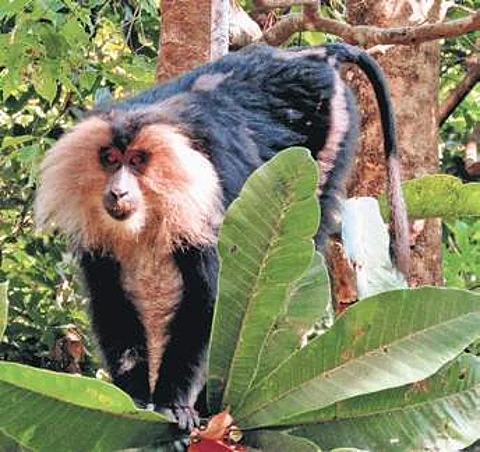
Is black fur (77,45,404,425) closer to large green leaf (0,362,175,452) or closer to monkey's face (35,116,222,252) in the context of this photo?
monkey's face (35,116,222,252)

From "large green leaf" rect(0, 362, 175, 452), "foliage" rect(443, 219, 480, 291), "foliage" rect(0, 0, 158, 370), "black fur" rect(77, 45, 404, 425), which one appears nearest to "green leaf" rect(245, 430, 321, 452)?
"large green leaf" rect(0, 362, 175, 452)

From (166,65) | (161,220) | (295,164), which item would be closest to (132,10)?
(166,65)

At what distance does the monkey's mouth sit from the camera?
2.92 meters

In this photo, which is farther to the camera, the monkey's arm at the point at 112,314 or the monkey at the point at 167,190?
the monkey's arm at the point at 112,314

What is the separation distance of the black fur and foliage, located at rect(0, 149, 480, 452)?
1477mm

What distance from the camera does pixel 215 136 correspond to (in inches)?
118

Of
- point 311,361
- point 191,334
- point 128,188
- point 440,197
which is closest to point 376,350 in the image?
point 311,361

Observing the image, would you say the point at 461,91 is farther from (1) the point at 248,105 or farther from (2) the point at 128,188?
(2) the point at 128,188

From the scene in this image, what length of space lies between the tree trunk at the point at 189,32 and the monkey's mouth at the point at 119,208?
512mm

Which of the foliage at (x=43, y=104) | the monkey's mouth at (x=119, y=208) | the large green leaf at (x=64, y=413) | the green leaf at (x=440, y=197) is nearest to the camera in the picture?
the large green leaf at (x=64, y=413)

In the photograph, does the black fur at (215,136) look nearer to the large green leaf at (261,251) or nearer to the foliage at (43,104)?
the foliage at (43,104)

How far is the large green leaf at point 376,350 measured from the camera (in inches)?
43.1

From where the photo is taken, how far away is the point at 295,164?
1.12 metres

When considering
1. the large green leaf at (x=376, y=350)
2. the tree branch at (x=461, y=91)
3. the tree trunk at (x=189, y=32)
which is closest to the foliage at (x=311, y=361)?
the large green leaf at (x=376, y=350)
